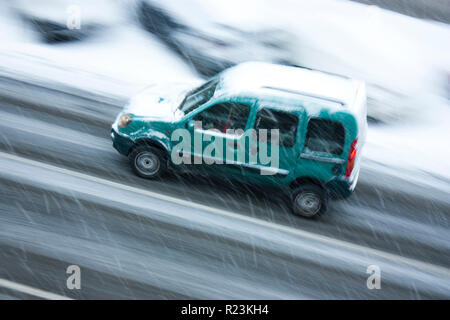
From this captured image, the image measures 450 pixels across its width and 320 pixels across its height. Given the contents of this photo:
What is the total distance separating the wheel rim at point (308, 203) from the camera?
8508mm

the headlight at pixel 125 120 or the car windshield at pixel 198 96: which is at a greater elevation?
the car windshield at pixel 198 96

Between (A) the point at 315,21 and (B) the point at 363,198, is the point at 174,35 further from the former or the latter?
(B) the point at 363,198

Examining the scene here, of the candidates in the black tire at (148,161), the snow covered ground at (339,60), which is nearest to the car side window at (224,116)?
the black tire at (148,161)

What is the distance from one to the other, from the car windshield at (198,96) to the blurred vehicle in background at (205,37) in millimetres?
4324

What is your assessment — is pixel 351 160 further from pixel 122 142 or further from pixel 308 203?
pixel 122 142

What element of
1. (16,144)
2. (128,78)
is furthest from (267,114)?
(128,78)

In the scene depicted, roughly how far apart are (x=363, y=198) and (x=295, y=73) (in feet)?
8.88

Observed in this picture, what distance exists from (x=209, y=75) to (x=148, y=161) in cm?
→ 504

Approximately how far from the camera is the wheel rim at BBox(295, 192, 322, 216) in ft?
27.9

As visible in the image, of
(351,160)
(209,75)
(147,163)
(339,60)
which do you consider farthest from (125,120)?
(339,60)

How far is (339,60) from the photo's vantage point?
14297 millimetres

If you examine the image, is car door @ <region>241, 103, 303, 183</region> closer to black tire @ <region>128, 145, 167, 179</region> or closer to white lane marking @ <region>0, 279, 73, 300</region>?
black tire @ <region>128, 145, 167, 179</region>

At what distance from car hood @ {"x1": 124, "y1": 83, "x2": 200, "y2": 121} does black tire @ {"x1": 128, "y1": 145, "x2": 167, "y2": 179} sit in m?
0.56

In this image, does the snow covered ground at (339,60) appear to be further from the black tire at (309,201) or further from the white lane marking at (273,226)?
the white lane marking at (273,226)
